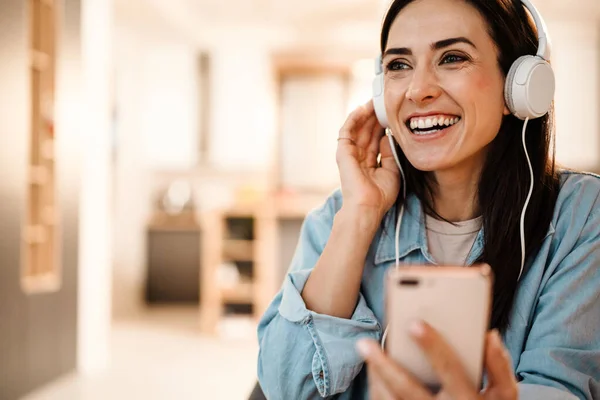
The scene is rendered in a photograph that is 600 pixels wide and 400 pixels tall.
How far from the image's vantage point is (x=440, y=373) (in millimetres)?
608

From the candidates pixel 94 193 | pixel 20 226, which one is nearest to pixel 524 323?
pixel 20 226

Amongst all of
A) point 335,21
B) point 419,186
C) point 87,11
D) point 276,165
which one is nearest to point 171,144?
point 276,165

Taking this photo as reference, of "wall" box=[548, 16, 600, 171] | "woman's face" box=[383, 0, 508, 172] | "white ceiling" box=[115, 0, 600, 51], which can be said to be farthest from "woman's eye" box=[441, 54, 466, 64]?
"wall" box=[548, 16, 600, 171]

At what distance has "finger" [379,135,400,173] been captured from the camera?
113cm

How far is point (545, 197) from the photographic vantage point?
39.8 inches

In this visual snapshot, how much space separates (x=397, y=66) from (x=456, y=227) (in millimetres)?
313

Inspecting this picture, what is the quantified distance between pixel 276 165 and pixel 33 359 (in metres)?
3.75

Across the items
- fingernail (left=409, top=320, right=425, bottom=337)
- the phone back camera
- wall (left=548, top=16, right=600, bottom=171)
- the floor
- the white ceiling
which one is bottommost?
the floor

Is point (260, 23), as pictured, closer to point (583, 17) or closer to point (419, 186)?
point (583, 17)

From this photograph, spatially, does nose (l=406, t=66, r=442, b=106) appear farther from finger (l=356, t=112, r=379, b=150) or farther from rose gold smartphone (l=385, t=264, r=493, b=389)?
rose gold smartphone (l=385, t=264, r=493, b=389)

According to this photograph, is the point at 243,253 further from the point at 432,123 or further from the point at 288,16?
the point at 432,123

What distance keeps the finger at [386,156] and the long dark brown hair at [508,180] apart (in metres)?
0.04

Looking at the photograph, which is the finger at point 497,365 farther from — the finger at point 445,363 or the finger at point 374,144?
the finger at point 374,144

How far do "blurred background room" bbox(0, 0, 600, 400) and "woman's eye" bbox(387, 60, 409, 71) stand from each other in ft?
6.81
